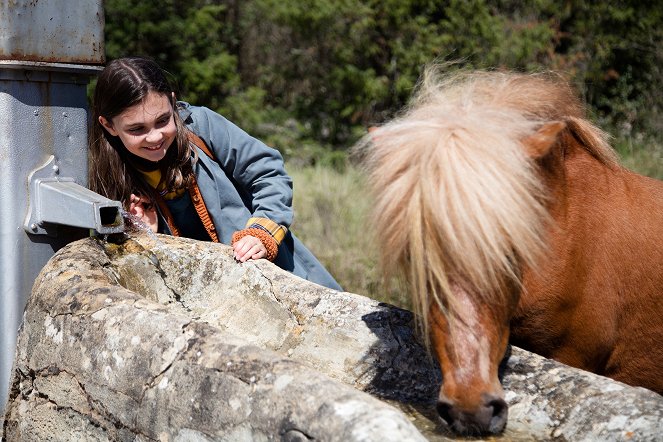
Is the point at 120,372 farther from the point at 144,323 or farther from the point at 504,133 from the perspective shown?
the point at 504,133

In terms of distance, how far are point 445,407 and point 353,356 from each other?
0.81 metres

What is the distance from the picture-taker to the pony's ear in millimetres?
2277

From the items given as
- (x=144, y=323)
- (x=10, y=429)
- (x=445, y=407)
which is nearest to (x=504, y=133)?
(x=445, y=407)

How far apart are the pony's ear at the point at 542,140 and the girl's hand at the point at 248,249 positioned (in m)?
1.27

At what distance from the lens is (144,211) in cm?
337

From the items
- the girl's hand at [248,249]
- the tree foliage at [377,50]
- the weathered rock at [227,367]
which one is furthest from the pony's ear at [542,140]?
the tree foliage at [377,50]

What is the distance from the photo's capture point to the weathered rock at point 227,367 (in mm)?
1832

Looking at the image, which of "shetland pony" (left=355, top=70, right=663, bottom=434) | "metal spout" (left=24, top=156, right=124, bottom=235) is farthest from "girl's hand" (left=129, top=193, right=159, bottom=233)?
"shetland pony" (left=355, top=70, right=663, bottom=434)

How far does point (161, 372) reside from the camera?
2061 mm

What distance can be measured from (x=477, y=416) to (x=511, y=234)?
501 mm

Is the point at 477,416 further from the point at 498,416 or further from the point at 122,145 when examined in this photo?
the point at 122,145

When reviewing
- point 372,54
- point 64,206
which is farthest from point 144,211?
point 372,54

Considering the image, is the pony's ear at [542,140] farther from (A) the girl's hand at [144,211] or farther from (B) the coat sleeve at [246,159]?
(A) the girl's hand at [144,211]

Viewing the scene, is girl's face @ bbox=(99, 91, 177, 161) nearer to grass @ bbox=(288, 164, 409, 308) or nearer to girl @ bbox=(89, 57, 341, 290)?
girl @ bbox=(89, 57, 341, 290)
